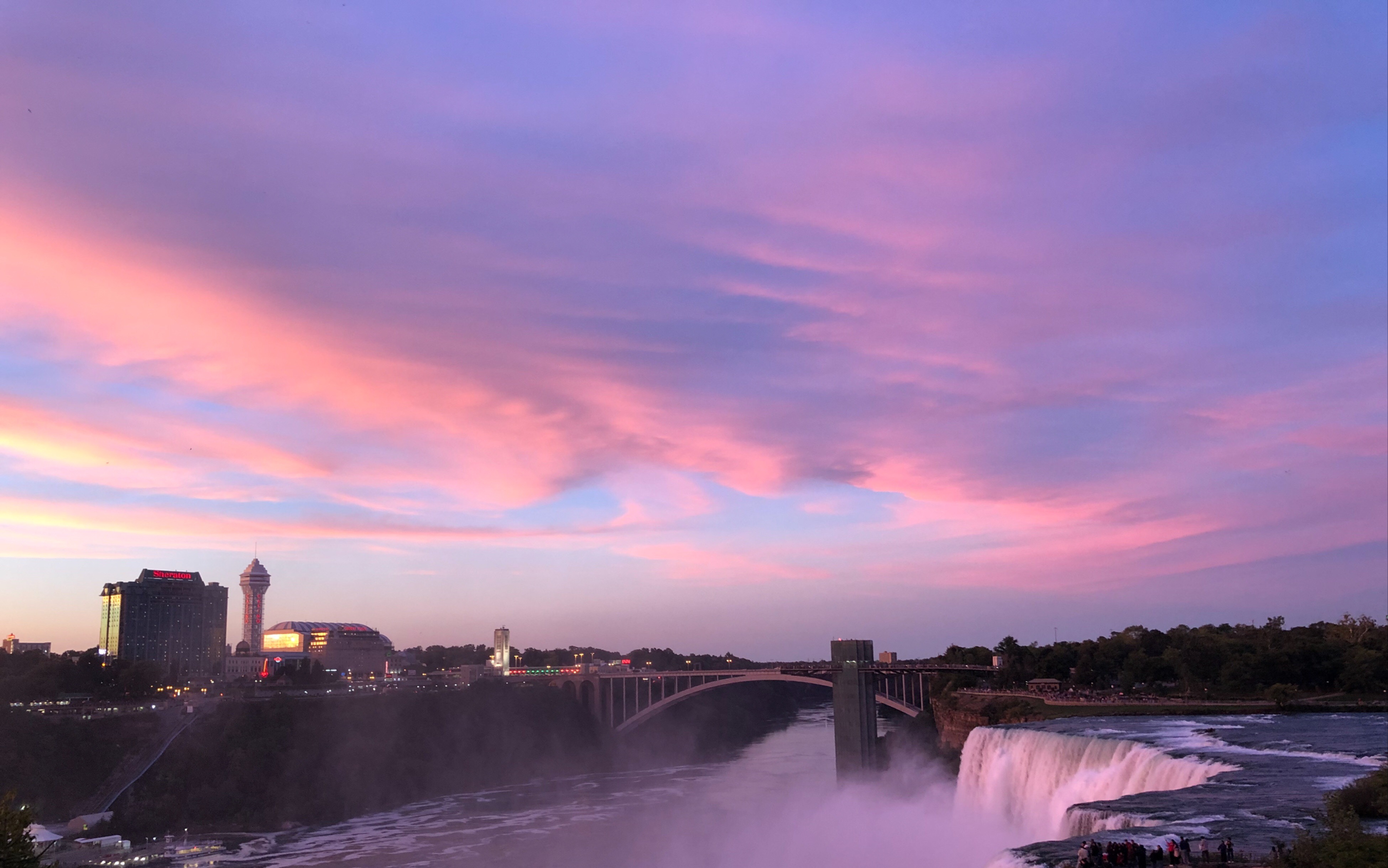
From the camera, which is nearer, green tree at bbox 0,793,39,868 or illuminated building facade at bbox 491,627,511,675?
green tree at bbox 0,793,39,868

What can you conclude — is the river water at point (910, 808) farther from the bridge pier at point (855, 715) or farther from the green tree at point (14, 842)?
the green tree at point (14, 842)

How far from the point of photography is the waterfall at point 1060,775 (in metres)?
32.0

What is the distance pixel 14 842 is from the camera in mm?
24609

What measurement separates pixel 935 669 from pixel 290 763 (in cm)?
4754

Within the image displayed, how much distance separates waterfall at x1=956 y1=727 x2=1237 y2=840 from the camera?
32.0 metres

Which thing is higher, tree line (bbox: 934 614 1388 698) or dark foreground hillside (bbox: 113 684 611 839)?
tree line (bbox: 934 614 1388 698)

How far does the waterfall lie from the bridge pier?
26485mm

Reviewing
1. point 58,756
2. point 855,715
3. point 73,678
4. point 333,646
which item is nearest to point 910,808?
point 855,715

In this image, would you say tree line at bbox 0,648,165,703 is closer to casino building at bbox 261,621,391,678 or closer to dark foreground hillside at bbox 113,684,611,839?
dark foreground hillside at bbox 113,684,611,839

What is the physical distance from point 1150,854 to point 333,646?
14498 centimetres

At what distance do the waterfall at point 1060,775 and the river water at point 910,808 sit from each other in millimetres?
69

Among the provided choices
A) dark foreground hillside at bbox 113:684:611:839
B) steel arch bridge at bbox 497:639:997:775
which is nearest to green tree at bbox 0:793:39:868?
dark foreground hillside at bbox 113:684:611:839

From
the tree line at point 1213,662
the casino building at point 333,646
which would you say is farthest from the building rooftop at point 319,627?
the tree line at point 1213,662

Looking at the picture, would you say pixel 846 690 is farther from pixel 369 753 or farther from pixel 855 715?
pixel 369 753
